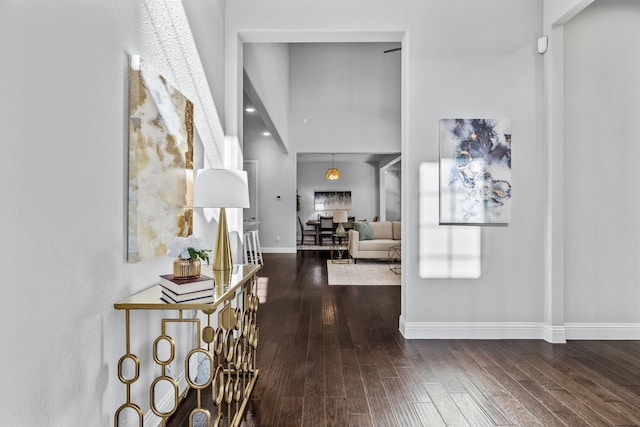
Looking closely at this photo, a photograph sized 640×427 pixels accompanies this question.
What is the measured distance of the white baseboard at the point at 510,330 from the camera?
3.21 meters

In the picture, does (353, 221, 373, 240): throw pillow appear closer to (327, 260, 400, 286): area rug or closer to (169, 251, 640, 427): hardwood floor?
(327, 260, 400, 286): area rug

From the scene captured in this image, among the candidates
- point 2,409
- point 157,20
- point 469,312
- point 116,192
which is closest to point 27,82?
point 116,192

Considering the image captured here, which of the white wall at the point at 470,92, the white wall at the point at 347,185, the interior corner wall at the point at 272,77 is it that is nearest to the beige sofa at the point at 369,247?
the interior corner wall at the point at 272,77

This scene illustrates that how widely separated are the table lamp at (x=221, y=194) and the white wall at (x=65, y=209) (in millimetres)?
435

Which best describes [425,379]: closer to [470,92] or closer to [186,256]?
[186,256]

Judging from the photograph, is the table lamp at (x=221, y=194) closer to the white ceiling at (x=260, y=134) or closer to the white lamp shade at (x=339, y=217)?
the white ceiling at (x=260, y=134)

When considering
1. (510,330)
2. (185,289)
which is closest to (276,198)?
(510,330)

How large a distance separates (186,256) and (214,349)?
45 centimetres

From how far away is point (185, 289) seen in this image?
1.50m

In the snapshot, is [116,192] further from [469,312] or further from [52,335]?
[469,312]

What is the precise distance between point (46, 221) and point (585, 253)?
3.77 metres

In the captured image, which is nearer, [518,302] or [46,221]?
[46,221]

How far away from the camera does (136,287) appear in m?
1.72

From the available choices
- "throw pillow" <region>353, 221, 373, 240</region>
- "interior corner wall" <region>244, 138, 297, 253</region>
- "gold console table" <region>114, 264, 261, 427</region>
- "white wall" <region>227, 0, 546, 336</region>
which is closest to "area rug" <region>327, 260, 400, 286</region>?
"throw pillow" <region>353, 221, 373, 240</region>
